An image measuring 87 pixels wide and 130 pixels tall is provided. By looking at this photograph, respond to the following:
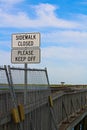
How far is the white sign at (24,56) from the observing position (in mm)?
10914

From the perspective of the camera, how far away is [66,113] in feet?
53.3

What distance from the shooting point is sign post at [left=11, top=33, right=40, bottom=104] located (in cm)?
1093

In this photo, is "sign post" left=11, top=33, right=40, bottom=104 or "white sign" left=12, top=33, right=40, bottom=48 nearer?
"sign post" left=11, top=33, right=40, bottom=104

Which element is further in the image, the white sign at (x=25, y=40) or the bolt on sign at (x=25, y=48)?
the white sign at (x=25, y=40)

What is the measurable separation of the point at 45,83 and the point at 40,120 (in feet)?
4.89

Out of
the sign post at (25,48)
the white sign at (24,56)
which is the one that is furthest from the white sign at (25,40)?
the white sign at (24,56)

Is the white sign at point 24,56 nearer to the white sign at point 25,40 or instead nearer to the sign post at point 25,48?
the sign post at point 25,48

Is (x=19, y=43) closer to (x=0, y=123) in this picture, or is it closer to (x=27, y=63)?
(x=27, y=63)

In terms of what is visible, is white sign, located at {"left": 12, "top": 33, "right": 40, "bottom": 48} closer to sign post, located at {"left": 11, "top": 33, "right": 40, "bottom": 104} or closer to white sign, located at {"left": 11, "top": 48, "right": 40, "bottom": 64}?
sign post, located at {"left": 11, "top": 33, "right": 40, "bottom": 104}

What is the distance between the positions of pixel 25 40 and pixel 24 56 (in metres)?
0.49

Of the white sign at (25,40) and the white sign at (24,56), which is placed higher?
the white sign at (25,40)

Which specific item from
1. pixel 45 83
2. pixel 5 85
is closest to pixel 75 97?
pixel 45 83

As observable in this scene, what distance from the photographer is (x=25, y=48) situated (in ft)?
36.1

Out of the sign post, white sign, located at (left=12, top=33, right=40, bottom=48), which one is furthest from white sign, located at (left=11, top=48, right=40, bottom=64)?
white sign, located at (left=12, top=33, right=40, bottom=48)
